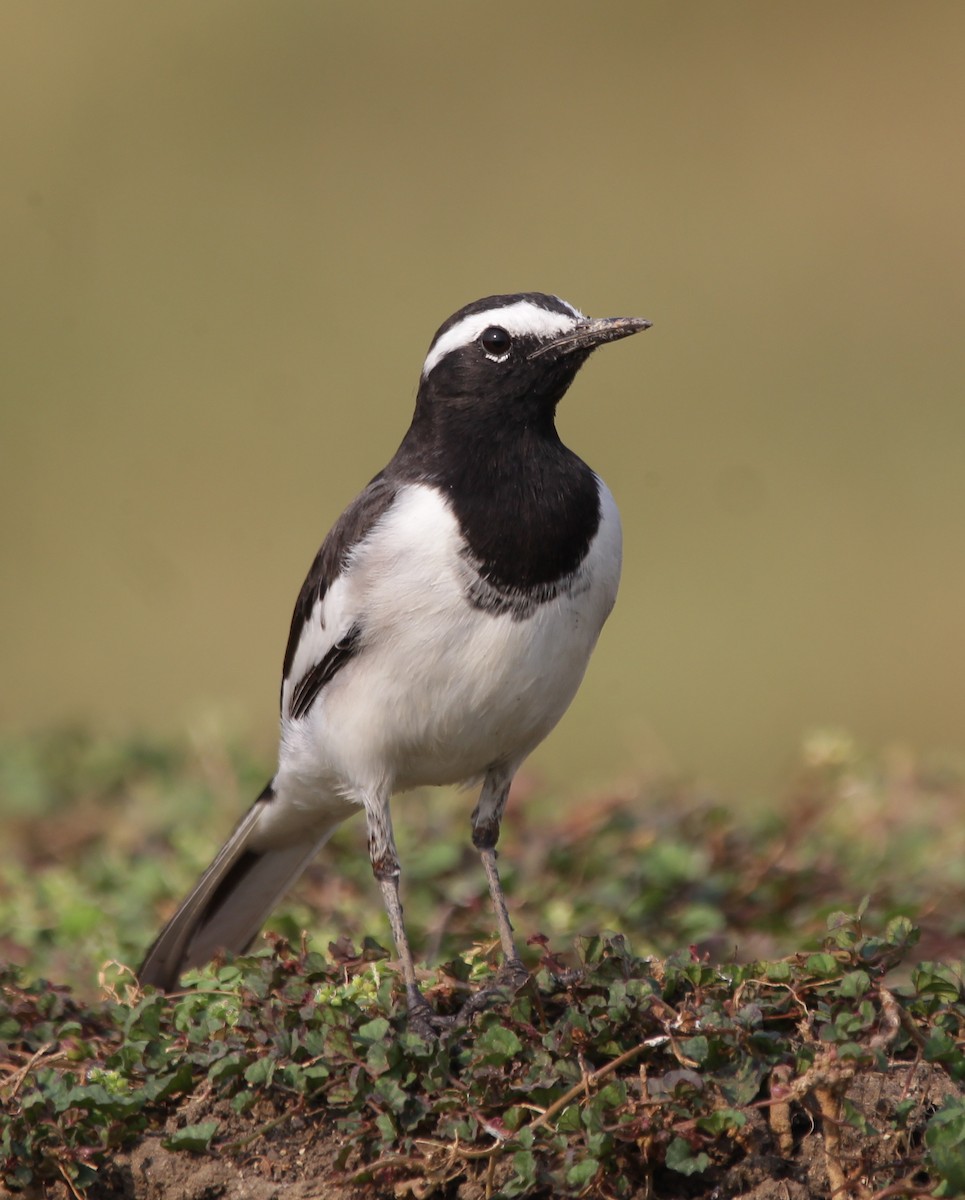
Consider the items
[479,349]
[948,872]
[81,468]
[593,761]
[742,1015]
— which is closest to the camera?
[742,1015]

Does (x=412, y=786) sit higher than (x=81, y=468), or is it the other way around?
(x=81, y=468)

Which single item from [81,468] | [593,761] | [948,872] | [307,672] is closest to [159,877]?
[307,672]

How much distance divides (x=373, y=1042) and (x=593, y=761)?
27.8 ft

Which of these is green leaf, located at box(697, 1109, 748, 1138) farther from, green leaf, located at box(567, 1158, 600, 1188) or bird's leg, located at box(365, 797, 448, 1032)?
bird's leg, located at box(365, 797, 448, 1032)

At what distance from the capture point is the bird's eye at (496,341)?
560 centimetres

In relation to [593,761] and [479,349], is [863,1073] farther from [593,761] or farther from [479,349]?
[593,761]

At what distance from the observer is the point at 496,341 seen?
5613 millimetres

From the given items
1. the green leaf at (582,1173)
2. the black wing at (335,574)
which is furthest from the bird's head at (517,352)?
the green leaf at (582,1173)

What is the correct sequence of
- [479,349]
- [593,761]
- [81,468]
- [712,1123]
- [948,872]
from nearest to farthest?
[712,1123]
[479,349]
[948,872]
[593,761]
[81,468]

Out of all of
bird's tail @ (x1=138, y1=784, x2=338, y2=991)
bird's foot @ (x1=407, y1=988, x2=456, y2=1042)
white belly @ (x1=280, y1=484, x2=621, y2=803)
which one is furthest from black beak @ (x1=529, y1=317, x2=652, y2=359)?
bird's foot @ (x1=407, y1=988, x2=456, y2=1042)

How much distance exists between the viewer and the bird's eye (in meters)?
5.60

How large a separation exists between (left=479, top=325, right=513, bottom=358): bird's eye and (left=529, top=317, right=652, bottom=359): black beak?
10 cm

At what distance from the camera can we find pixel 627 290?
19.9m

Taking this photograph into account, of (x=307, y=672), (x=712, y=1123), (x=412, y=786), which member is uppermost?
(x=307, y=672)
